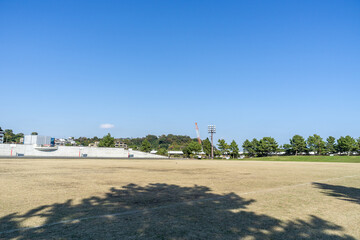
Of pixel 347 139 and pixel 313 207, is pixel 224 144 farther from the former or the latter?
pixel 313 207

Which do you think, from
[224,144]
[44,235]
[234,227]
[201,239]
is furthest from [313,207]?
[224,144]

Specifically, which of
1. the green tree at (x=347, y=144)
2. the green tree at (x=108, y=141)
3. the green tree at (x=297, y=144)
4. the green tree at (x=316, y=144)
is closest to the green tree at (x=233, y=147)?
the green tree at (x=297, y=144)

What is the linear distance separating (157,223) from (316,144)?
99.8 meters

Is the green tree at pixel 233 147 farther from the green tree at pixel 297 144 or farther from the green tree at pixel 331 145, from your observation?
the green tree at pixel 331 145

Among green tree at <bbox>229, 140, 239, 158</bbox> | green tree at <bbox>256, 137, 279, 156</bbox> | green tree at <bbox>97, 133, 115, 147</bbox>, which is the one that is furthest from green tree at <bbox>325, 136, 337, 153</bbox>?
green tree at <bbox>97, 133, 115, 147</bbox>

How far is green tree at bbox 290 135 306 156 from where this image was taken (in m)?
88.0

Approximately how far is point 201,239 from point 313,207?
16.4 feet

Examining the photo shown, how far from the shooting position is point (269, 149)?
93500 millimetres

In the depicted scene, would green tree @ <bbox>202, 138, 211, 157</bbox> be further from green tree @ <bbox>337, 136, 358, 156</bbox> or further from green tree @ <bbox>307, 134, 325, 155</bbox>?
green tree @ <bbox>337, 136, 358, 156</bbox>

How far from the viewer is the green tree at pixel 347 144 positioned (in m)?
82.1

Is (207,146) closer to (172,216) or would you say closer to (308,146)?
(308,146)

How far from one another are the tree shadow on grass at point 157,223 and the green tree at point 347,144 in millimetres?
97914

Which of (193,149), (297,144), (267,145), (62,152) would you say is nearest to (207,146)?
(193,149)

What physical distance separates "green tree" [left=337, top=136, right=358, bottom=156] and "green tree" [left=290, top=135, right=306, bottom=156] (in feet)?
43.7
